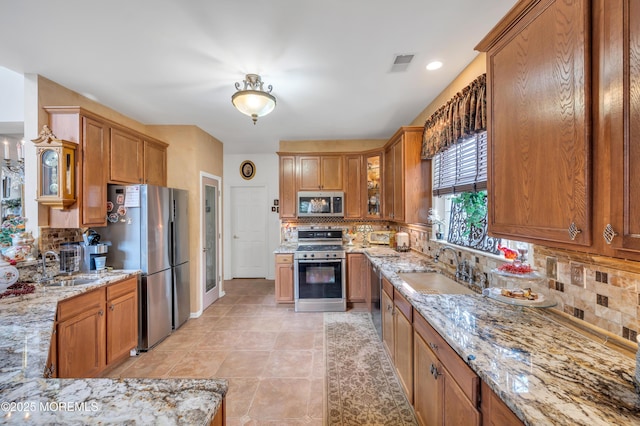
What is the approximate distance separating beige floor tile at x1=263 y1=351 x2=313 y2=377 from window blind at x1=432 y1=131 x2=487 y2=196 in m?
2.17

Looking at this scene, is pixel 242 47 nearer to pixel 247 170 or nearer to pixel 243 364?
pixel 243 364

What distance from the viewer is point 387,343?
8.43 ft

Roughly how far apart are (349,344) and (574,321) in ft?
6.83

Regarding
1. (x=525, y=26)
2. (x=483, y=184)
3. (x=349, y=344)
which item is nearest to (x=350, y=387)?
(x=349, y=344)

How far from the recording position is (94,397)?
0.85 metres

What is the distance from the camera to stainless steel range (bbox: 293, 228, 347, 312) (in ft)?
12.5

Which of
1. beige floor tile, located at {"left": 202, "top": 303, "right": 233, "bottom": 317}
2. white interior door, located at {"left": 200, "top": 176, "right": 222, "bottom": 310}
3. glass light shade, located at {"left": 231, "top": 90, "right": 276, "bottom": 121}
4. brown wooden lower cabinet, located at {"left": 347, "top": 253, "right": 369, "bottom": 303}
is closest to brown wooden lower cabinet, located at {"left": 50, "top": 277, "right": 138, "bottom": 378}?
beige floor tile, located at {"left": 202, "top": 303, "right": 233, "bottom": 317}

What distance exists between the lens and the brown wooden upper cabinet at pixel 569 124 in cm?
80

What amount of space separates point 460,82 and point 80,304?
371 centimetres

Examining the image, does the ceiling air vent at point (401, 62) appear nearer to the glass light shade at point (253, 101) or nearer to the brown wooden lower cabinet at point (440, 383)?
the glass light shade at point (253, 101)

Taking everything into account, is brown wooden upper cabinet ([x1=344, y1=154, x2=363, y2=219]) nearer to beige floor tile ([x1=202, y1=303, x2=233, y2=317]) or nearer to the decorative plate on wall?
the decorative plate on wall

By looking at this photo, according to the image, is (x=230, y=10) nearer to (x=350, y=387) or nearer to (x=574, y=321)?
(x=574, y=321)

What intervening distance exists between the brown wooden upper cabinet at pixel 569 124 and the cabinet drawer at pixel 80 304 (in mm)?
2946

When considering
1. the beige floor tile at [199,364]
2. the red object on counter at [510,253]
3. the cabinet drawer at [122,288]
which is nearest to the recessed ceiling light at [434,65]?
the red object on counter at [510,253]
